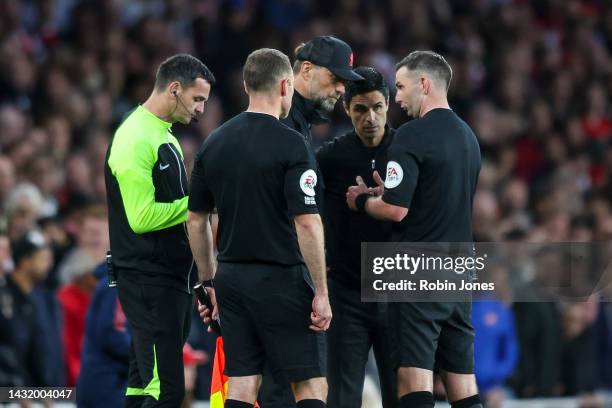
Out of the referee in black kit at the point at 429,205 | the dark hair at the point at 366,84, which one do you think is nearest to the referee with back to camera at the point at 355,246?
the dark hair at the point at 366,84

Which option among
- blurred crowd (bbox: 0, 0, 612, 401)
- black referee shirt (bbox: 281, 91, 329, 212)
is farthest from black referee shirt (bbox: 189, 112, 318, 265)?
blurred crowd (bbox: 0, 0, 612, 401)

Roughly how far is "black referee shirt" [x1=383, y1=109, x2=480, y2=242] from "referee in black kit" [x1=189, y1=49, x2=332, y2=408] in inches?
19.9

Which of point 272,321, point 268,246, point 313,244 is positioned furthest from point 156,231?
point 313,244

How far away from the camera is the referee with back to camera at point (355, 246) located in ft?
22.8

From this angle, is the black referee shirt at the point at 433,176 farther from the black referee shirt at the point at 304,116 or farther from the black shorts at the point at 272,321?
the black shorts at the point at 272,321

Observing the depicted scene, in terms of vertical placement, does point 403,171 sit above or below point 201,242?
above

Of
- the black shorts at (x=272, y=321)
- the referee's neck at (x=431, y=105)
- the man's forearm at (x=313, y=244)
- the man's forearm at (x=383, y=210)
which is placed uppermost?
the referee's neck at (x=431, y=105)

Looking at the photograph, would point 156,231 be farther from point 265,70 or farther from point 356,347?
point 356,347

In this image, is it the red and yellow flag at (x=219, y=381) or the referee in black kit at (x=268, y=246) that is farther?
the red and yellow flag at (x=219, y=381)

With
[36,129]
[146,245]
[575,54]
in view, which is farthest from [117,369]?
[575,54]

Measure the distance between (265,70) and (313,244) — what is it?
824mm

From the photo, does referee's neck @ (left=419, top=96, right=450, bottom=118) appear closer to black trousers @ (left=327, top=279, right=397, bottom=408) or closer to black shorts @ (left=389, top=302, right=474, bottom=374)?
black shorts @ (left=389, top=302, right=474, bottom=374)

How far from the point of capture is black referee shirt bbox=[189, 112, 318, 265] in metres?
5.96

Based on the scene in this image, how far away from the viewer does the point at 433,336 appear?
6367mm
